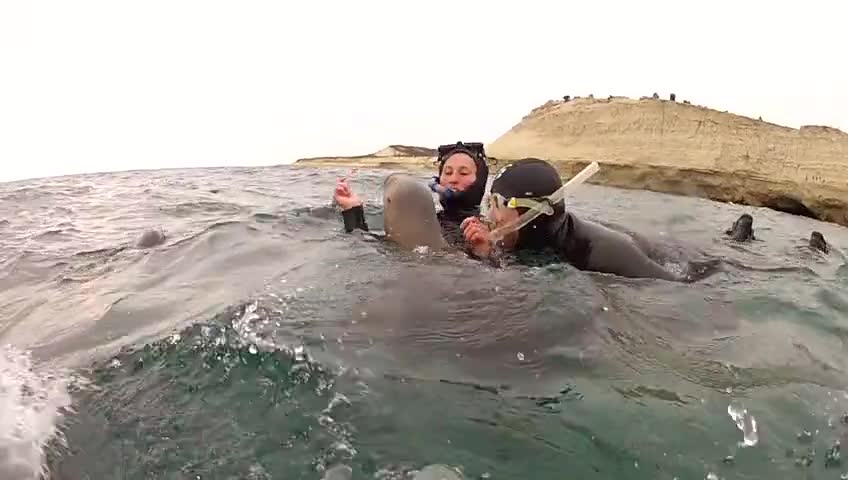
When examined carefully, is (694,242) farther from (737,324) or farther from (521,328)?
(521,328)

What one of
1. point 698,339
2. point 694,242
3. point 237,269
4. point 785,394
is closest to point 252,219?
point 237,269

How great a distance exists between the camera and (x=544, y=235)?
188 inches

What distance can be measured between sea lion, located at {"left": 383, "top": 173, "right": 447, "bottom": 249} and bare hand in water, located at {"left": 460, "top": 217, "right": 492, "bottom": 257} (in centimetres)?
18

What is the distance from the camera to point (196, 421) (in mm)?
2824

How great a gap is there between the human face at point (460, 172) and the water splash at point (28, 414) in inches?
129

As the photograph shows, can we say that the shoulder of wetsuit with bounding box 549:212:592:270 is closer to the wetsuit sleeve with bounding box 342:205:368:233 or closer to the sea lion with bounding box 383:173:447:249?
the sea lion with bounding box 383:173:447:249

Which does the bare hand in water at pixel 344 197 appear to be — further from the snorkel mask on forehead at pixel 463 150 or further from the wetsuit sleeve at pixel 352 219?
the snorkel mask on forehead at pixel 463 150

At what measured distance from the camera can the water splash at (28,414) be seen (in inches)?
101

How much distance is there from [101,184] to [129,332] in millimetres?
9444

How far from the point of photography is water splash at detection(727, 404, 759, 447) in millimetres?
2709

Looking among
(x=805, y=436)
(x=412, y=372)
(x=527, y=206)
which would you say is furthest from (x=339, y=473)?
(x=527, y=206)

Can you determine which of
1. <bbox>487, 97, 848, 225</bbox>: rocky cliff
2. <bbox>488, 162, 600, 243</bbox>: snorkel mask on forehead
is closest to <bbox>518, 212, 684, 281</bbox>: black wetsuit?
<bbox>488, 162, 600, 243</bbox>: snorkel mask on forehead

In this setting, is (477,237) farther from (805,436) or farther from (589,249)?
(805,436)

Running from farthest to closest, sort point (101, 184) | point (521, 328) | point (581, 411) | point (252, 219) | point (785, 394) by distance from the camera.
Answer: point (101, 184) < point (252, 219) < point (521, 328) < point (785, 394) < point (581, 411)
